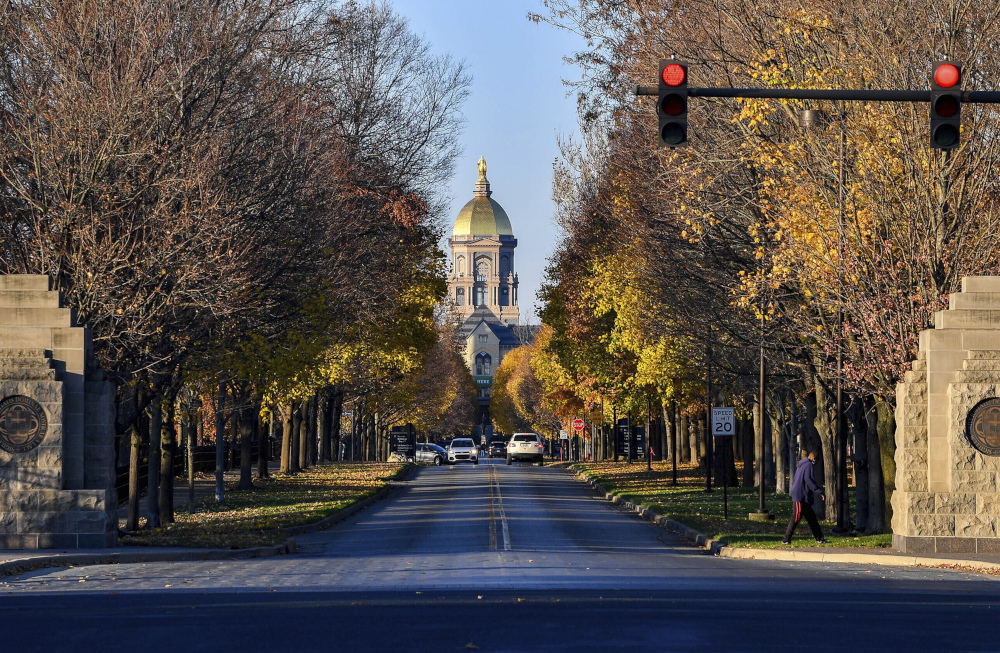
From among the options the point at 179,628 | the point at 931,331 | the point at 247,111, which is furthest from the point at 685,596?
the point at 247,111

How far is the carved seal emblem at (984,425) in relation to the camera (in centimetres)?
2158

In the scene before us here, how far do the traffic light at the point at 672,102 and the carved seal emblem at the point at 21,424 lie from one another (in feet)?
40.1

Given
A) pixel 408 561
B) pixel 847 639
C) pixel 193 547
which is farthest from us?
pixel 193 547

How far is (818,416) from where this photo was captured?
28375mm

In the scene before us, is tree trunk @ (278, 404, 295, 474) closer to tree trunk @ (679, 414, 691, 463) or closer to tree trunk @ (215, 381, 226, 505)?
tree trunk @ (215, 381, 226, 505)

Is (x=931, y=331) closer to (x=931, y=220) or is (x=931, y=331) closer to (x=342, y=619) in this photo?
(x=931, y=220)

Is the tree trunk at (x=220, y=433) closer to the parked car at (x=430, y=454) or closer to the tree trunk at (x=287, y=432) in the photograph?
the tree trunk at (x=287, y=432)

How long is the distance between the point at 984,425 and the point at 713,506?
1368 cm

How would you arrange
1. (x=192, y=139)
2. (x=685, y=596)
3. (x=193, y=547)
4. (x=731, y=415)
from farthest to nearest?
(x=731, y=415) → (x=192, y=139) → (x=193, y=547) → (x=685, y=596)

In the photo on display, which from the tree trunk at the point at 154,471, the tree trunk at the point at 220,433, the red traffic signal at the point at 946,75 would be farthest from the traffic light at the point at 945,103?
the tree trunk at the point at 220,433

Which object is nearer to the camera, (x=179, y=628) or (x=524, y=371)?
(x=179, y=628)

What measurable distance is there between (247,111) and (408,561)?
36.5 feet

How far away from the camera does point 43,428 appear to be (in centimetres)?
2142

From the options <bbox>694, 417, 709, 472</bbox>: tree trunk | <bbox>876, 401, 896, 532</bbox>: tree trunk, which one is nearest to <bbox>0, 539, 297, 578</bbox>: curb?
<bbox>876, 401, 896, 532</bbox>: tree trunk
